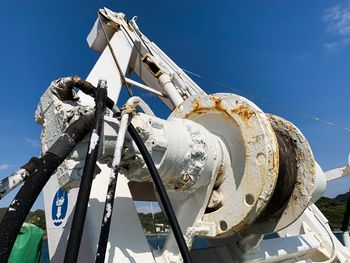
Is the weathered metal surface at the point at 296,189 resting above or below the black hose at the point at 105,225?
above

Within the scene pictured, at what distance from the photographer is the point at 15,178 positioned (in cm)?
154

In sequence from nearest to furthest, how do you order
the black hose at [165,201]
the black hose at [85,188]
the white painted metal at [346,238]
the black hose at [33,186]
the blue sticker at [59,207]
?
1. the black hose at [33,186]
2. the black hose at [85,188]
3. the black hose at [165,201]
4. the blue sticker at [59,207]
5. the white painted metal at [346,238]

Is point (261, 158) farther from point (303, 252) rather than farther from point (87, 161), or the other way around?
point (303, 252)

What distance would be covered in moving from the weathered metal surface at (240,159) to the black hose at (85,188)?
1.11 meters

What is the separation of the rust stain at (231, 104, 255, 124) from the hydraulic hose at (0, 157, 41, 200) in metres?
1.48

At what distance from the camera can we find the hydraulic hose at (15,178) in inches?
59.7

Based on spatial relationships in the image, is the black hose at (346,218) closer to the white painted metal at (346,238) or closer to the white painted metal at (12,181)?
the white painted metal at (346,238)

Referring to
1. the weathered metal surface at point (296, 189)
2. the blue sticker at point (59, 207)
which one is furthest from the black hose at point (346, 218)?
the blue sticker at point (59, 207)

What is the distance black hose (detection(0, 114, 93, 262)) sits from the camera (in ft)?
4.26

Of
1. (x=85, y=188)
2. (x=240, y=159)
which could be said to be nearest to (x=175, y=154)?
(x=240, y=159)

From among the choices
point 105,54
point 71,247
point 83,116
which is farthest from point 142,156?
point 105,54

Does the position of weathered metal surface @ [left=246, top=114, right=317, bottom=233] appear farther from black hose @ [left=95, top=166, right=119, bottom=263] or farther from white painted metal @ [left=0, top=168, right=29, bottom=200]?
white painted metal @ [left=0, top=168, right=29, bottom=200]

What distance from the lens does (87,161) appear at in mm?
1606

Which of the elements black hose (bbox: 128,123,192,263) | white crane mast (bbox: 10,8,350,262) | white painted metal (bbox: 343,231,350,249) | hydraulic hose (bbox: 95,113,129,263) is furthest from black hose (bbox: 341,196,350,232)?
hydraulic hose (bbox: 95,113,129,263)
